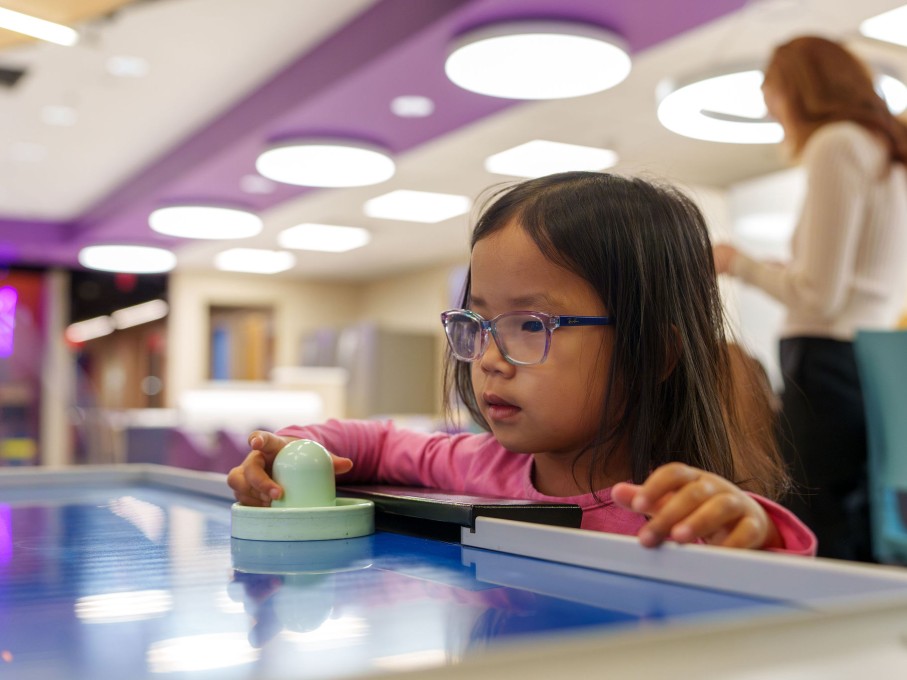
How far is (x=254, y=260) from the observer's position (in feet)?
30.5

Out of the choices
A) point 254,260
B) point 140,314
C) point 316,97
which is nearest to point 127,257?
point 254,260

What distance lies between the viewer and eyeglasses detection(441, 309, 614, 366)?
831 millimetres

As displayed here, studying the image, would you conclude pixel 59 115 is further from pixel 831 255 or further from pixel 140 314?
pixel 140 314

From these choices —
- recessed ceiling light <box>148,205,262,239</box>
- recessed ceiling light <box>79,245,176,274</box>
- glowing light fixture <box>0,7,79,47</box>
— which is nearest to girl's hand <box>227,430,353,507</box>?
glowing light fixture <box>0,7,79,47</box>

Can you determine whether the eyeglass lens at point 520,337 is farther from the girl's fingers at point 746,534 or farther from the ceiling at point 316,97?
the ceiling at point 316,97

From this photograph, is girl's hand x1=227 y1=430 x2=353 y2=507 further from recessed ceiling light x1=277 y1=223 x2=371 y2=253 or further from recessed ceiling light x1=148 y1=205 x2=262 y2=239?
recessed ceiling light x1=277 y1=223 x2=371 y2=253

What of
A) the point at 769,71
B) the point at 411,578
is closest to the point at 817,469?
the point at 769,71

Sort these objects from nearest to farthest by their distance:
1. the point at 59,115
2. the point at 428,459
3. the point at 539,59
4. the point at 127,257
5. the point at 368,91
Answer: the point at 428,459 → the point at 539,59 → the point at 368,91 → the point at 59,115 → the point at 127,257

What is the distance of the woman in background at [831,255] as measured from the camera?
177 cm

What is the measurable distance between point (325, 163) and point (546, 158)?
1.55m

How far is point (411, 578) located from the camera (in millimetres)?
496

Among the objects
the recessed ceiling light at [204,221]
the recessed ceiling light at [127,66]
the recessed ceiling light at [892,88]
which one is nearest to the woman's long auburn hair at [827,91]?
the recessed ceiling light at [892,88]

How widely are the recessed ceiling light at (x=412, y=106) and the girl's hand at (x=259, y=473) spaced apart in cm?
360

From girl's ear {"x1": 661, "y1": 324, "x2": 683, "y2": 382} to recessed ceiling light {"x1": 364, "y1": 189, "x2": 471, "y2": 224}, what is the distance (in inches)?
228
